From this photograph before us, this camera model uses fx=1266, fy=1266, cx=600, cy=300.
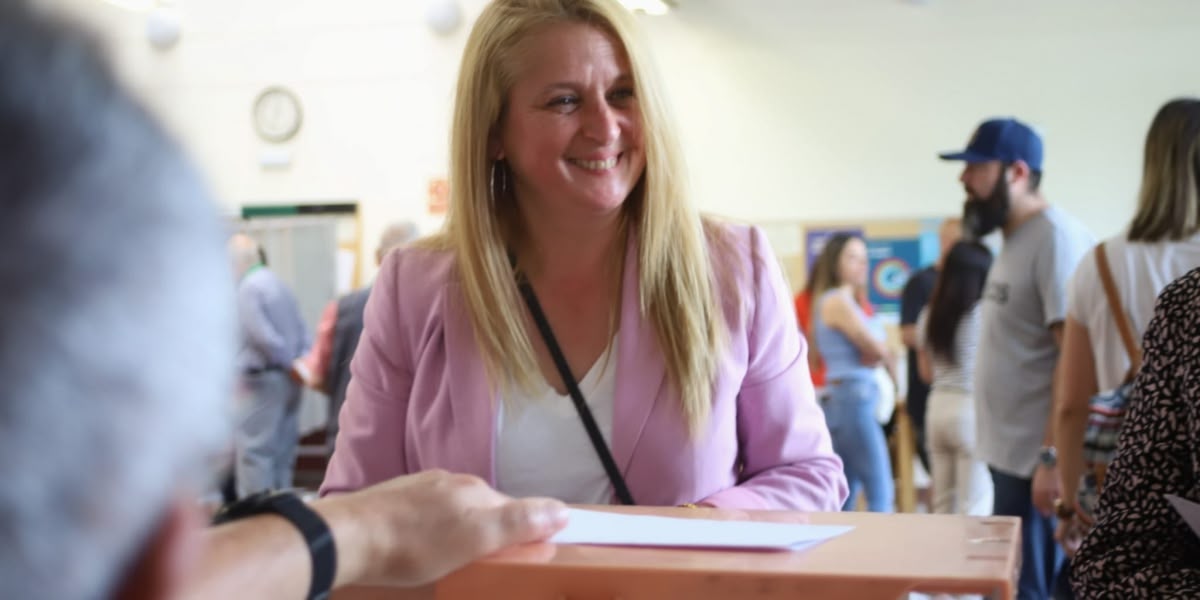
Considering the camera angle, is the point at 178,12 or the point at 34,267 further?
the point at 178,12

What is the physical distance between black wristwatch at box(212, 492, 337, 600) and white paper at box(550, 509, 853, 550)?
22 cm

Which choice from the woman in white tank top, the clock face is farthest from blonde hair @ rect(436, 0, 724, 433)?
the clock face

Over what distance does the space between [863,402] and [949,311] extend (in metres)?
0.66

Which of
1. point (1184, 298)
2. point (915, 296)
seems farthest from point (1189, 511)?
point (915, 296)

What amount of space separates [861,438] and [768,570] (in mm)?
4584

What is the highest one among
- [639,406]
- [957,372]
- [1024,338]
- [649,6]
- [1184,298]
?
[649,6]

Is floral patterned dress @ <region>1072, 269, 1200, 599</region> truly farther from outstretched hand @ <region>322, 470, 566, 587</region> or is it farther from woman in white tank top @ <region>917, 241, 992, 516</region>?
woman in white tank top @ <region>917, 241, 992, 516</region>

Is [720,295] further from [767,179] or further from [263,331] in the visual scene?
[767,179]

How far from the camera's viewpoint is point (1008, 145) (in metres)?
4.17

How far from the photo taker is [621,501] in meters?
1.54

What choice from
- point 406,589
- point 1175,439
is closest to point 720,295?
point 1175,439

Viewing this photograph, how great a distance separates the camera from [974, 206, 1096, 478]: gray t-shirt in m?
3.73

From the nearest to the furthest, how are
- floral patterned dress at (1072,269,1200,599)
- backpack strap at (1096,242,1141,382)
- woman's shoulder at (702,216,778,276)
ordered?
floral patterned dress at (1072,269,1200,599)
woman's shoulder at (702,216,778,276)
backpack strap at (1096,242,1141,382)

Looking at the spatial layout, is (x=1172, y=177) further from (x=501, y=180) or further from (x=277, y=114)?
(x=277, y=114)
